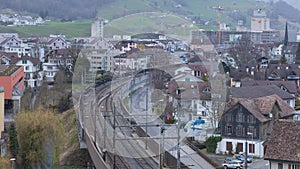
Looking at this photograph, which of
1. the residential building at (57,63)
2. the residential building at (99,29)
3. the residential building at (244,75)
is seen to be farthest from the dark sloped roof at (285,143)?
the residential building at (57,63)

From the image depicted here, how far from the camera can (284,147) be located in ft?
15.5

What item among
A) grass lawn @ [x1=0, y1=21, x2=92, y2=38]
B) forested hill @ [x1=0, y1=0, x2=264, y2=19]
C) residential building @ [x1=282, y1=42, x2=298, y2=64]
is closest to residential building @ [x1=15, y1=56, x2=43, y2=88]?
residential building @ [x1=282, y1=42, x2=298, y2=64]

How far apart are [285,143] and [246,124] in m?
1.95

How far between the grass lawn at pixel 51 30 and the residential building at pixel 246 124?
16287 millimetres

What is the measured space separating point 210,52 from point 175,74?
15.0ft

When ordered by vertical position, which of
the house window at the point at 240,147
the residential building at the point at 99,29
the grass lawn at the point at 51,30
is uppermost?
the grass lawn at the point at 51,30

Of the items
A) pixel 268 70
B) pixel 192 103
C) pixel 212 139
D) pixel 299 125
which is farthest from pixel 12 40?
pixel 299 125

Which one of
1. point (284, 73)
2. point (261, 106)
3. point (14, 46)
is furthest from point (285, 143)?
point (14, 46)

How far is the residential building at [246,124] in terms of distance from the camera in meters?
6.62

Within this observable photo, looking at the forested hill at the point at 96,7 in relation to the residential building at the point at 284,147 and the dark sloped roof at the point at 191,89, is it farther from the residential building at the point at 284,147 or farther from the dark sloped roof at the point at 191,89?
the residential building at the point at 284,147

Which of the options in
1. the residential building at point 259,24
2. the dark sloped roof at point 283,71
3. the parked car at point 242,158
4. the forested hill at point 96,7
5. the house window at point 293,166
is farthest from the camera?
the residential building at point 259,24

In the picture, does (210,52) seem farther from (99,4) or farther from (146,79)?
(99,4)

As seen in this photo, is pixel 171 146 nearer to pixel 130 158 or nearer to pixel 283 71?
pixel 130 158

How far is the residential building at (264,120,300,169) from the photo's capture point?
462 cm
